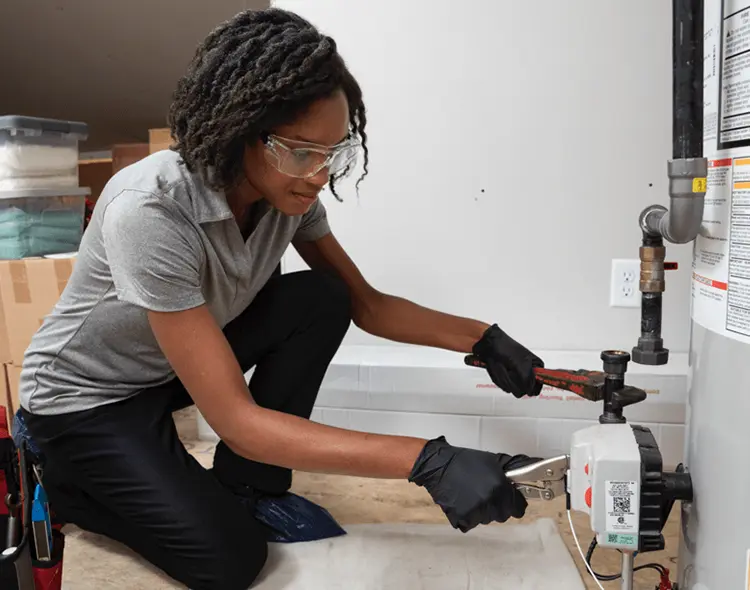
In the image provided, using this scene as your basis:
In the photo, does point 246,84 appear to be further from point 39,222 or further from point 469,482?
point 39,222

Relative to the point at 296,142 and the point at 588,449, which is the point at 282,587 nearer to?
the point at 588,449

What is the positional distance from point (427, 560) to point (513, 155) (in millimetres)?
947

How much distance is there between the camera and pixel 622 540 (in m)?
0.83

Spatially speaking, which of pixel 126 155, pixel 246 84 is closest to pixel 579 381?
pixel 246 84

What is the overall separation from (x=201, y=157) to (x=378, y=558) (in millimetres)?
782

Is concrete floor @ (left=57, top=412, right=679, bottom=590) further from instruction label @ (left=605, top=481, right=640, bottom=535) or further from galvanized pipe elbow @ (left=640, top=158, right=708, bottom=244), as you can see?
galvanized pipe elbow @ (left=640, top=158, right=708, bottom=244)

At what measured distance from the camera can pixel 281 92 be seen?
3.05 feet

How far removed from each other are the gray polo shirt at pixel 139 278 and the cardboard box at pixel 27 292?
23.6 inches

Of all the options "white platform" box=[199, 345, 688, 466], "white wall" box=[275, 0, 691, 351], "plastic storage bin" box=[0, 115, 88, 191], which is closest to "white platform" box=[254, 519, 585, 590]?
"white platform" box=[199, 345, 688, 466]

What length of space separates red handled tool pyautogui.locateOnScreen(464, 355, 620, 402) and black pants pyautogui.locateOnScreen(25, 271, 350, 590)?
438 millimetres

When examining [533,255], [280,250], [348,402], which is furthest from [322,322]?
[533,255]

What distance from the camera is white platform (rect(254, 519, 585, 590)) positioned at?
1156 mm

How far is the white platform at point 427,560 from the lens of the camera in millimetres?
1156

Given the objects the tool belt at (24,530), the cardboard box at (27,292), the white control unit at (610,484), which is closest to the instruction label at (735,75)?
the white control unit at (610,484)
